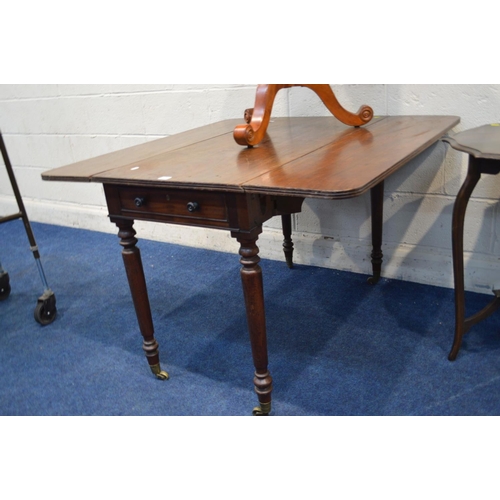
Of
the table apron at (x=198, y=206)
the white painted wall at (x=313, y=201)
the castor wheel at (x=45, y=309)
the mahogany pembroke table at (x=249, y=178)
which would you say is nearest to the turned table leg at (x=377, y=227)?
the white painted wall at (x=313, y=201)

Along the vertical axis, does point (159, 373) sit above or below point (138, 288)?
below

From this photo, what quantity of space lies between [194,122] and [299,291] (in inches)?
37.2

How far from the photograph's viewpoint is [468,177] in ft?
4.59

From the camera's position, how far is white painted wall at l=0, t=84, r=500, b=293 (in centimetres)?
188

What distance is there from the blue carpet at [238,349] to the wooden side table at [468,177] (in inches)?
3.2

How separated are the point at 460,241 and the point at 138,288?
3.03ft

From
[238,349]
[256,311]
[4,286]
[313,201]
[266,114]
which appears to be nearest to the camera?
[256,311]

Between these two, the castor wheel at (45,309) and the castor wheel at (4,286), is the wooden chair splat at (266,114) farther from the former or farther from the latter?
the castor wheel at (4,286)

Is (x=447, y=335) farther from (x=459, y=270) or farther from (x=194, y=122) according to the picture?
(x=194, y=122)

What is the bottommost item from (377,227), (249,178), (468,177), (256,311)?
(377,227)

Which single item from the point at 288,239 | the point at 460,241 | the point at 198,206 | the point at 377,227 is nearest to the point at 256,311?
the point at 198,206

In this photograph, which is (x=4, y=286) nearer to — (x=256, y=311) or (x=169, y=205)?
(x=169, y=205)

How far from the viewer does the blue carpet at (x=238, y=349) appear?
1521 millimetres

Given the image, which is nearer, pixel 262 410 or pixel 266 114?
pixel 262 410
